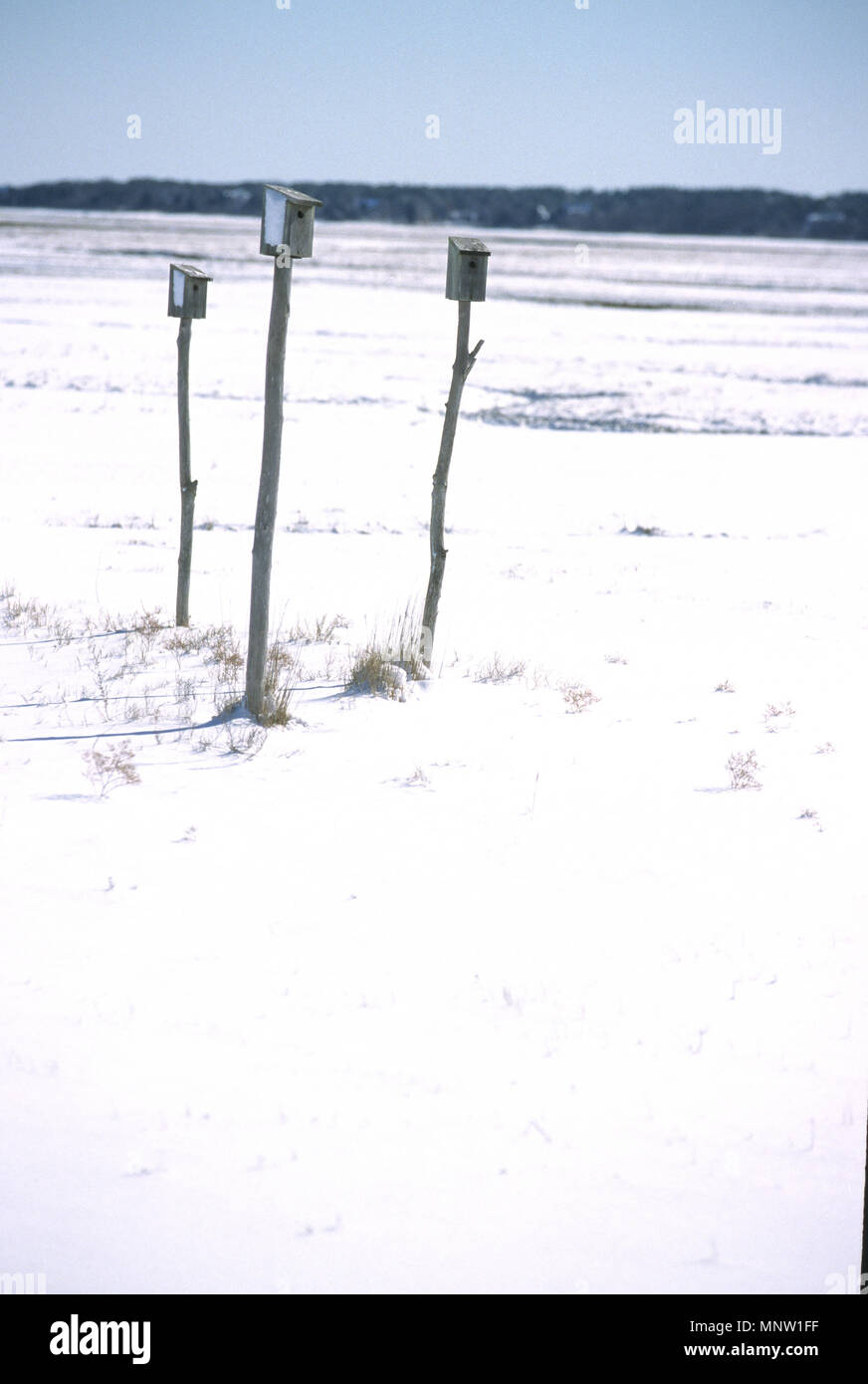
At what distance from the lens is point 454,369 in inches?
269

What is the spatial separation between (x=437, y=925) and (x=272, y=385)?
10.2ft

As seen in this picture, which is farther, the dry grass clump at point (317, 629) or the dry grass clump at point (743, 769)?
the dry grass clump at point (317, 629)

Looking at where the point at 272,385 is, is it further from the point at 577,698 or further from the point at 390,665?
the point at 577,698

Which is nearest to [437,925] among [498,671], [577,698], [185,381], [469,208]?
[577,698]

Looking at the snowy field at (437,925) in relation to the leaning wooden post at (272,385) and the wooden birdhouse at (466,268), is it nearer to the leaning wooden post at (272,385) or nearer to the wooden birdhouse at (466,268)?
the leaning wooden post at (272,385)

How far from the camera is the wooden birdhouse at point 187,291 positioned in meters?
7.30

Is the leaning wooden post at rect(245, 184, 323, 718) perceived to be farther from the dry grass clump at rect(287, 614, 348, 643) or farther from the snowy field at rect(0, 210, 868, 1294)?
the dry grass clump at rect(287, 614, 348, 643)

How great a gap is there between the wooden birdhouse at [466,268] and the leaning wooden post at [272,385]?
3.77 feet

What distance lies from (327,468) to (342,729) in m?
A: 10.6

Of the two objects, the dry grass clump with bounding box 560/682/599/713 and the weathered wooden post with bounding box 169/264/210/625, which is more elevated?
the weathered wooden post with bounding box 169/264/210/625

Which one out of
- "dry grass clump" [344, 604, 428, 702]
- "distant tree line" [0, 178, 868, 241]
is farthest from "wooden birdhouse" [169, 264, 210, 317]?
"distant tree line" [0, 178, 868, 241]

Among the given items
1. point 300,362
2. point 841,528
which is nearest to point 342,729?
point 841,528

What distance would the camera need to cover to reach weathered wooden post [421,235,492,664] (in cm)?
684

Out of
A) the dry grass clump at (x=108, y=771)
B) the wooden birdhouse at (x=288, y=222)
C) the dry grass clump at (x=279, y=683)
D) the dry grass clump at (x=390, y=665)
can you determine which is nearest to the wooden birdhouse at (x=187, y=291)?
the wooden birdhouse at (x=288, y=222)
